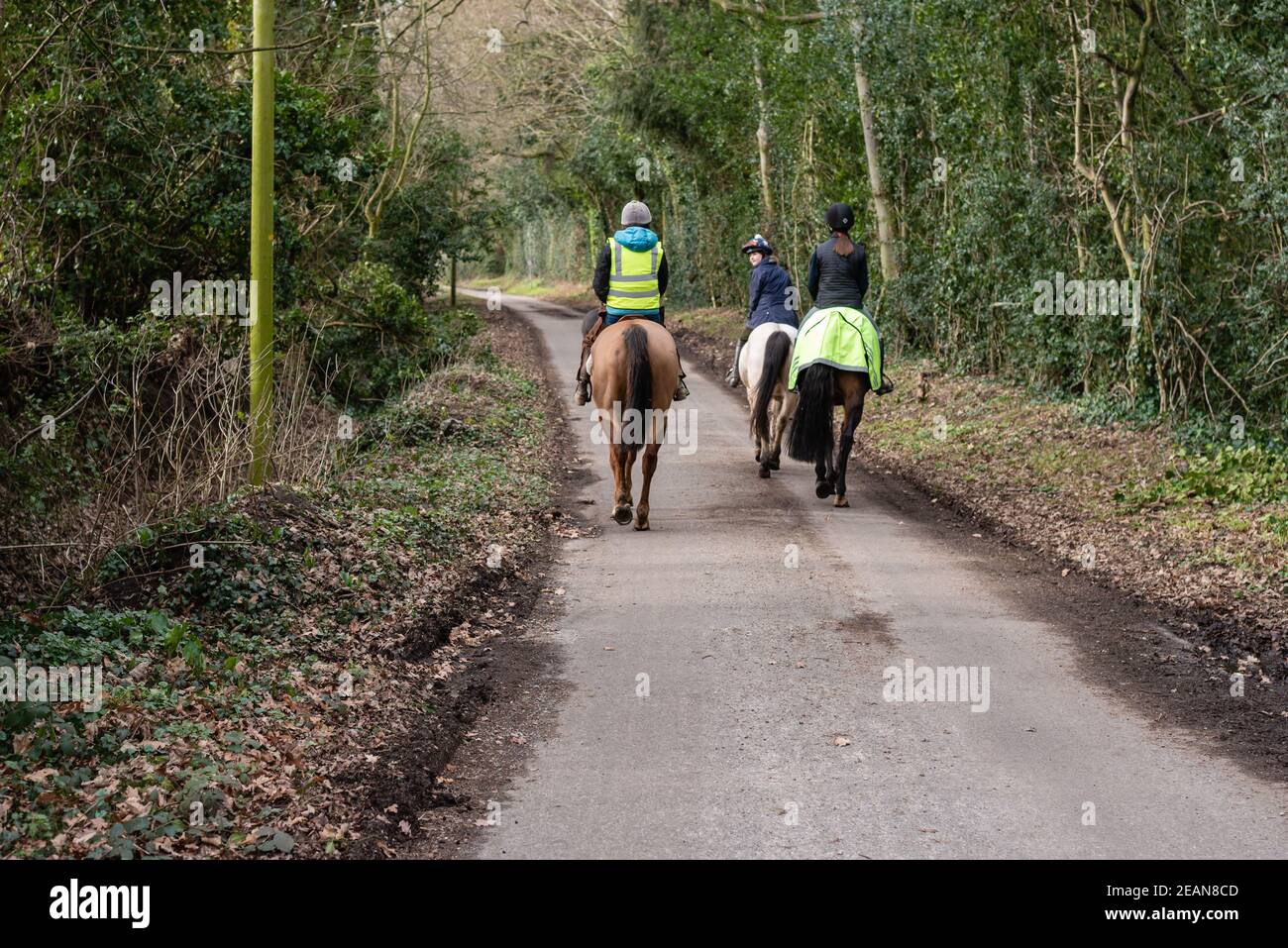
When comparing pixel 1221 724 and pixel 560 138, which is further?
pixel 560 138

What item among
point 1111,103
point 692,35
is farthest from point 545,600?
point 692,35

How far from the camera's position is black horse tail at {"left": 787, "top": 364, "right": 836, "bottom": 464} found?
1286 centimetres

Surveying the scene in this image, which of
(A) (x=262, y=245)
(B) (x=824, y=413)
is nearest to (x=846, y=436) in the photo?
(B) (x=824, y=413)

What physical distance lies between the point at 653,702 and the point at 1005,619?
2.96 m

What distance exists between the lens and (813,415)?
12867mm

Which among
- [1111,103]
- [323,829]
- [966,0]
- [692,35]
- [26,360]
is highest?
[692,35]

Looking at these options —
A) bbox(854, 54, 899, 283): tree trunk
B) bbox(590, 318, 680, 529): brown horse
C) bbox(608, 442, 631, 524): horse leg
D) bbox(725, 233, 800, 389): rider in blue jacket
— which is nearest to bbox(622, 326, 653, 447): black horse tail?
bbox(590, 318, 680, 529): brown horse

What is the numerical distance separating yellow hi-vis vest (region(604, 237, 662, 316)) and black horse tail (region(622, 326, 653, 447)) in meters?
0.40

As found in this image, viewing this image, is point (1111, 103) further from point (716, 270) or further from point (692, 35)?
point (716, 270)

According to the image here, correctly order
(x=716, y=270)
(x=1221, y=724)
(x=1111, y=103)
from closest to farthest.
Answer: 1. (x=1221, y=724)
2. (x=1111, y=103)
3. (x=716, y=270)

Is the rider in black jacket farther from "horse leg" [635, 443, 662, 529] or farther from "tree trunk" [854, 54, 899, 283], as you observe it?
"tree trunk" [854, 54, 899, 283]

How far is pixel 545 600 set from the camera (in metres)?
9.83

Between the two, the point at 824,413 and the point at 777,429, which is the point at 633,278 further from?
the point at 777,429
